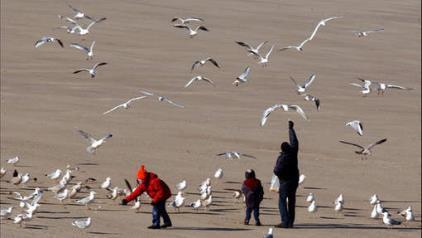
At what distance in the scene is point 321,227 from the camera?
17422mm

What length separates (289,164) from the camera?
54.7 feet

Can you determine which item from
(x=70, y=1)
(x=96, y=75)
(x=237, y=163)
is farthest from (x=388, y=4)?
(x=237, y=163)

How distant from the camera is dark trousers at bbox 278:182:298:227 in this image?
663 inches

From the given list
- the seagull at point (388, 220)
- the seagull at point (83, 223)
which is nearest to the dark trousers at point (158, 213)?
the seagull at point (83, 223)

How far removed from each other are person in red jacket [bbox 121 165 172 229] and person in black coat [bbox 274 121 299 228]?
1.37 m

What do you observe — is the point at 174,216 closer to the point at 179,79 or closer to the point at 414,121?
the point at 414,121

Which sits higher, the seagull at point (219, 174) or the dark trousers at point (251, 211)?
the seagull at point (219, 174)

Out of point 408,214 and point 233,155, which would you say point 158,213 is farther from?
point 233,155

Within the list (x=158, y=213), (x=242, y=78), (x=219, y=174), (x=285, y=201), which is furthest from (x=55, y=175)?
(x=242, y=78)

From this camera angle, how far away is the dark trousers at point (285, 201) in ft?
55.3

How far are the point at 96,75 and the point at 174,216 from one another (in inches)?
644

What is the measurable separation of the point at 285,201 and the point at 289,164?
48 cm

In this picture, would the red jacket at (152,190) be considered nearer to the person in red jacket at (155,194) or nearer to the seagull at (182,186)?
the person in red jacket at (155,194)

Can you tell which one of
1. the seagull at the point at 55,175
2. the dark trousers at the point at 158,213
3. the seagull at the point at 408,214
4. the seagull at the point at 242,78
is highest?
the seagull at the point at 242,78
